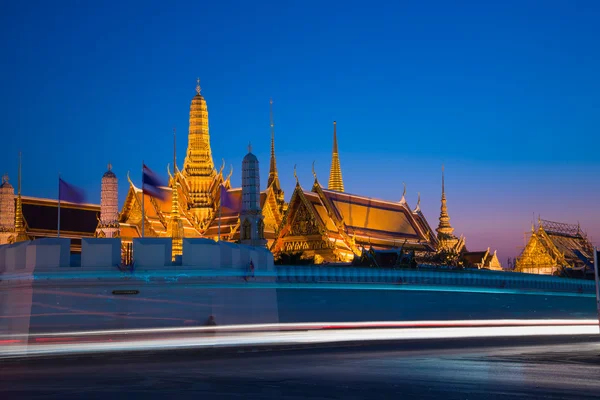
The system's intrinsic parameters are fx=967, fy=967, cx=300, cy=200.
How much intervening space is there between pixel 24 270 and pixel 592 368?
15.4 meters

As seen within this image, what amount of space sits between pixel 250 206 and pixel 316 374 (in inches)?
926

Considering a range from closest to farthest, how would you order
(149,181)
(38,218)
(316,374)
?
(316,374), (149,181), (38,218)

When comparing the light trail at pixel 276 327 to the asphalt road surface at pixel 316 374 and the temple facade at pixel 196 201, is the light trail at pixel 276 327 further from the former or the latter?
the temple facade at pixel 196 201

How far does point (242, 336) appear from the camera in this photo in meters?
25.1

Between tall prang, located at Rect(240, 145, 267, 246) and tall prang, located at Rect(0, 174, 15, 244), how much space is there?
20.9 m

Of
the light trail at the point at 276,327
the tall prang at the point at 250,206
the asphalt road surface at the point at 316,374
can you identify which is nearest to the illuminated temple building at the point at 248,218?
the tall prang at the point at 250,206

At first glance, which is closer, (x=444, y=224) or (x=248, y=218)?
(x=248, y=218)

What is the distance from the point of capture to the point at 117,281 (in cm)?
2584

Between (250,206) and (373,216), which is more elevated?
(373,216)

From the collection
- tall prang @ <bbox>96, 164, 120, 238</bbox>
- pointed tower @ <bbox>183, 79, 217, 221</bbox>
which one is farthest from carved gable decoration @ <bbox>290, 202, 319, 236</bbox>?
pointed tower @ <bbox>183, 79, 217, 221</bbox>

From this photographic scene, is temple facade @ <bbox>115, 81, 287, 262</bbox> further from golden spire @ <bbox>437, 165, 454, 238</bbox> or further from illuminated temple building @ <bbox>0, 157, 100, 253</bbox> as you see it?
golden spire @ <bbox>437, 165, 454, 238</bbox>

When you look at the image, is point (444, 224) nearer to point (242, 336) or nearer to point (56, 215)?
point (56, 215)

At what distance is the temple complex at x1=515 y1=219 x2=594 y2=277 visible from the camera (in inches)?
2586

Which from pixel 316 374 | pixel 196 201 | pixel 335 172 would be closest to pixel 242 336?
pixel 316 374
